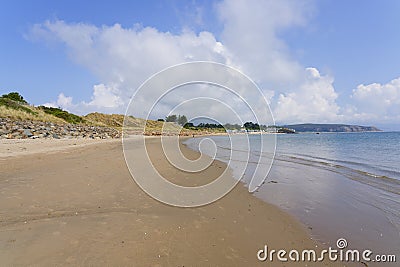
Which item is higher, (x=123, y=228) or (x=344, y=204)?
(x=123, y=228)

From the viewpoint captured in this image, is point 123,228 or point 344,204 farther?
point 344,204

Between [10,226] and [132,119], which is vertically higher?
[132,119]

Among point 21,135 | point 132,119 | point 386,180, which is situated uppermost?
point 132,119

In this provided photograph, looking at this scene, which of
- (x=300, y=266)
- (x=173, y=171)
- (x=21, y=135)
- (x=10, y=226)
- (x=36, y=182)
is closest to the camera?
(x=300, y=266)

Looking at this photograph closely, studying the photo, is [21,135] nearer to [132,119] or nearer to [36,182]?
[36,182]

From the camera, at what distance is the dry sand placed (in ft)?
11.7

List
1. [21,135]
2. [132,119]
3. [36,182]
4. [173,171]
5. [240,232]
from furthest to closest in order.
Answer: [132,119] < [21,135] < [173,171] < [36,182] < [240,232]

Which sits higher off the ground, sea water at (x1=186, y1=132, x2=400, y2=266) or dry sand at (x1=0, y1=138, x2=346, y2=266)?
dry sand at (x1=0, y1=138, x2=346, y2=266)

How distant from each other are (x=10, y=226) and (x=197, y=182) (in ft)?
19.9

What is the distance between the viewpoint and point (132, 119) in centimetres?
6531

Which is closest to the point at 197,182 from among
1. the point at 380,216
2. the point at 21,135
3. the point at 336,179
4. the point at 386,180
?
the point at 380,216

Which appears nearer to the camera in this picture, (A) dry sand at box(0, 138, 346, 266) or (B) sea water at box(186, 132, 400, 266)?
(A) dry sand at box(0, 138, 346, 266)

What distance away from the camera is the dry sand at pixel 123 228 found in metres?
3.57

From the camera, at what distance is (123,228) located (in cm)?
455
